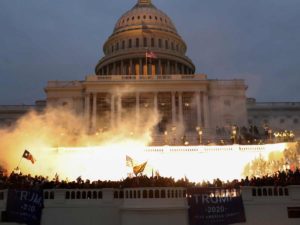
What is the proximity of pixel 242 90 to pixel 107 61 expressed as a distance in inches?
1121

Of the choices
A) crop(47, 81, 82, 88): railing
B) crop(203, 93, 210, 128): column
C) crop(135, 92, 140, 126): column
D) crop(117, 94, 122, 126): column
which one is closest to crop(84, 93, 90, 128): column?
crop(47, 81, 82, 88): railing

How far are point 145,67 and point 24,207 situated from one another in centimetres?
5777

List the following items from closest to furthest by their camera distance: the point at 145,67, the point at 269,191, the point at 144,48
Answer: the point at 269,191
the point at 145,67
the point at 144,48

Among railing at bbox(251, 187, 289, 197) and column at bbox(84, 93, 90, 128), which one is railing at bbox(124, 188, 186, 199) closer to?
railing at bbox(251, 187, 289, 197)

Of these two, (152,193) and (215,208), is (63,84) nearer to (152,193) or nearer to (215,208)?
(152,193)

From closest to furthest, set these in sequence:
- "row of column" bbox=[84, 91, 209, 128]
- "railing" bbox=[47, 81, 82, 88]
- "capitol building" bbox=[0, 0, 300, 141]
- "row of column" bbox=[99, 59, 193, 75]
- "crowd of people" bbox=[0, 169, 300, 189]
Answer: "crowd of people" bbox=[0, 169, 300, 189]
"row of column" bbox=[84, 91, 209, 128]
"capitol building" bbox=[0, 0, 300, 141]
"railing" bbox=[47, 81, 82, 88]
"row of column" bbox=[99, 59, 193, 75]

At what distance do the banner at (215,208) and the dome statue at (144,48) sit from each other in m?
54.6

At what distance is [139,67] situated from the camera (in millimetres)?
75812

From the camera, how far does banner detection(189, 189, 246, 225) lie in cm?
1902

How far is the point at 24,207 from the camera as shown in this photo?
61.2 ft

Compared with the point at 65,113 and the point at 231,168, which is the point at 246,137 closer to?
the point at 231,168

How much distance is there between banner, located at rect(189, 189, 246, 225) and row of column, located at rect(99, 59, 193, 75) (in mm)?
55201

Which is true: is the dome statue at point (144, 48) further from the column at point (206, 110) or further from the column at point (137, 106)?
the column at point (206, 110)

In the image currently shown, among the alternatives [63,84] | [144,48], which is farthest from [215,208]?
[144,48]
